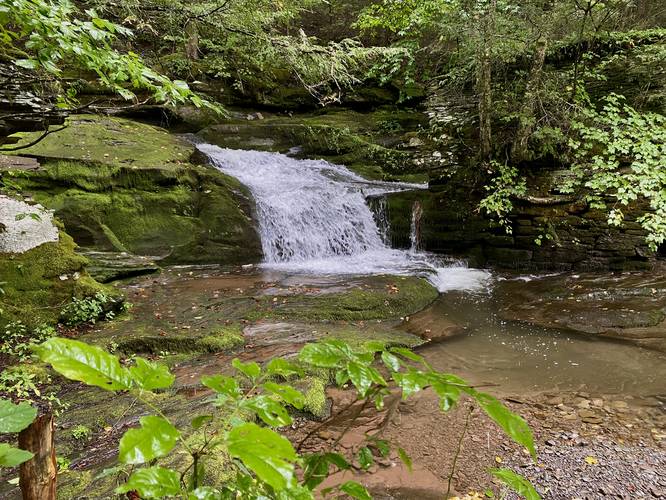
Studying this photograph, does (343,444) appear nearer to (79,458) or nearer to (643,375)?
(79,458)

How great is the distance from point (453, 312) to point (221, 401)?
6.10 metres

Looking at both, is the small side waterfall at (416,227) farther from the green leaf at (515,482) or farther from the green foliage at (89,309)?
the green leaf at (515,482)

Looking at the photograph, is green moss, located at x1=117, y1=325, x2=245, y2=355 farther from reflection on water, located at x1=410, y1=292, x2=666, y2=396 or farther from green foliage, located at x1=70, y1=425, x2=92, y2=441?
reflection on water, located at x1=410, y1=292, x2=666, y2=396

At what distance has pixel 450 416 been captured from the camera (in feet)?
12.4

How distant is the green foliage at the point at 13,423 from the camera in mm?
812

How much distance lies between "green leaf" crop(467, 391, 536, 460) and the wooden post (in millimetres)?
1297

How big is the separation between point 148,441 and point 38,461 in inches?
35.3

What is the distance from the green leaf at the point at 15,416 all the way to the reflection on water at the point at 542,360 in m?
4.26

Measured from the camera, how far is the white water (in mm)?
8828

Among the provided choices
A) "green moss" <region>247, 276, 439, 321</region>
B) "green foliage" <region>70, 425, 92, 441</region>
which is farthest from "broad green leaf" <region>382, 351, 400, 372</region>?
"green moss" <region>247, 276, 439, 321</region>

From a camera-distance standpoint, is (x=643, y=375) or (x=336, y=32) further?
(x=336, y=32)

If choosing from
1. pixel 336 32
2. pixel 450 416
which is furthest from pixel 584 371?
pixel 336 32

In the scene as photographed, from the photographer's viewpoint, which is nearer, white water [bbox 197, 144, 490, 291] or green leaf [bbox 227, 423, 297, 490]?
green leaf [bbox 227, 423, 297, 490]

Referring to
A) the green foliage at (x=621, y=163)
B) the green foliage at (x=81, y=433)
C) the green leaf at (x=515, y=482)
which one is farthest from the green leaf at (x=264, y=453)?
the green foliage at (x=621, y=163)
